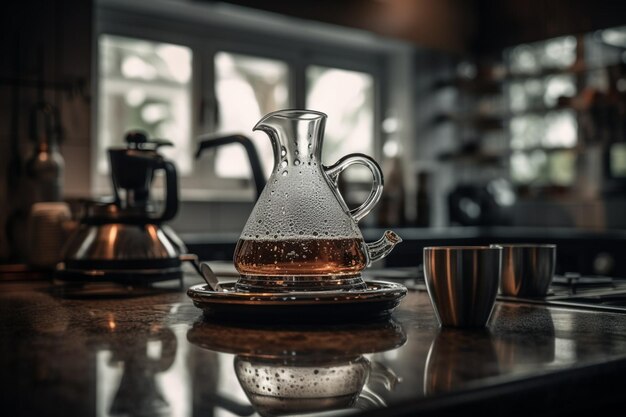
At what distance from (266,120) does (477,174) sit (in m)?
3.98

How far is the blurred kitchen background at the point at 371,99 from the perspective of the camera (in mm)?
2947

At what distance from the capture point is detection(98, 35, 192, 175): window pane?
10.9 ft

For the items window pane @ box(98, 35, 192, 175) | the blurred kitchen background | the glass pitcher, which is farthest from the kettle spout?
window pane @ box(98, 35, 192, 175)

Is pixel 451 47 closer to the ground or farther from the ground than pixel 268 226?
farther from the ground

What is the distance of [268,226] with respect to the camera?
82 cm

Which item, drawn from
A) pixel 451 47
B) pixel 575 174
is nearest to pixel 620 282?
pixel 575 174

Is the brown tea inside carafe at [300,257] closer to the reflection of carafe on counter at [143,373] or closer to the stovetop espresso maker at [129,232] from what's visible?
the reflection of carafe on counter at [143,373]

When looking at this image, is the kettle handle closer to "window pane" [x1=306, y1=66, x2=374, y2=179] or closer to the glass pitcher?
the glass pitcher

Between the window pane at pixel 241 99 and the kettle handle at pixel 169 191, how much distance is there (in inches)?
93.3

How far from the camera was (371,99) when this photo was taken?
439 cm

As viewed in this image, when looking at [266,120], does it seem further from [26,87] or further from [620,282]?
[26,87]

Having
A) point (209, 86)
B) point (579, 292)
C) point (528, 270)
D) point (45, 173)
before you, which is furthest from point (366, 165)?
point (209, 86)

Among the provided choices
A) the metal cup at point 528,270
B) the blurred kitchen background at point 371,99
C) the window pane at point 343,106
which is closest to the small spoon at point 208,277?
the metal cup at point 528,270

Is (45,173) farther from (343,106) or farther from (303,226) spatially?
(343,106)
